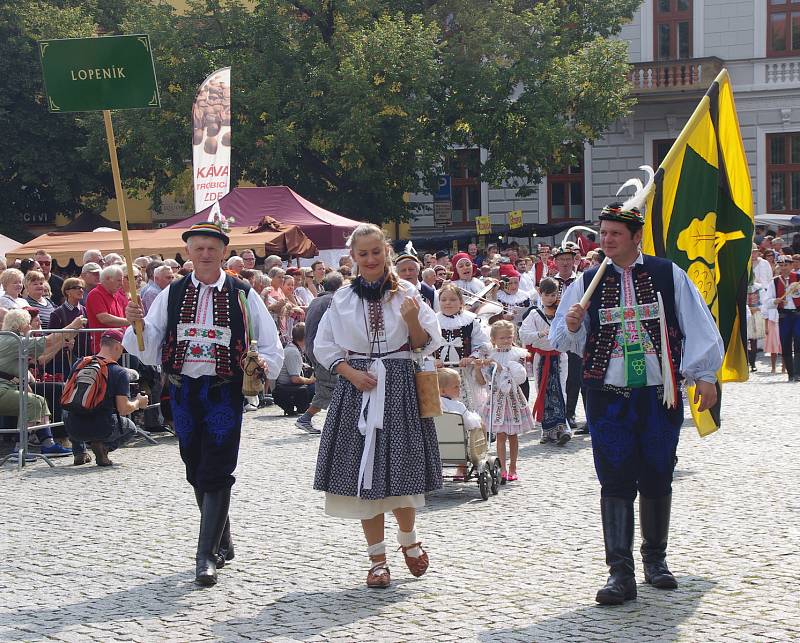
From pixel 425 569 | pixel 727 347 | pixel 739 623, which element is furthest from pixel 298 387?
pixel 739 623

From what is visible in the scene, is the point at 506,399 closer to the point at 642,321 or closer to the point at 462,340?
the point at 462,340

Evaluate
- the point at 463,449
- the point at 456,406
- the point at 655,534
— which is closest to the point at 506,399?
the point at 456,406

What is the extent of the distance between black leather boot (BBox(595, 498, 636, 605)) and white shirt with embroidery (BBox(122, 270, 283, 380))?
1.78 meters

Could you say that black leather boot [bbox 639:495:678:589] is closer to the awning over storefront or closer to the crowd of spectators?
the crowd of spectators

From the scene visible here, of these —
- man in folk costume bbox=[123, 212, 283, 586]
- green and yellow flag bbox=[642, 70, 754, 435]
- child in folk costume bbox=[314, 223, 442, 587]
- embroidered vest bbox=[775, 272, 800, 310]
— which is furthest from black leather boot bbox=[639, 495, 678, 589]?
embroidered vest bbox=[775, 272, 800, 310]

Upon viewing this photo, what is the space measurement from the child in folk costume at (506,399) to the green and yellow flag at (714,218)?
2181mm

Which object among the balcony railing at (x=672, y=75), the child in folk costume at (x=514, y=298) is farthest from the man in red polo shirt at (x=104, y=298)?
the balcony railing at (x=672, y=75)

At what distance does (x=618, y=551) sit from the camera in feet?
19.8

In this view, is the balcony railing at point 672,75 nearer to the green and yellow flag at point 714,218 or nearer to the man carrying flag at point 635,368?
the green and yellow flag at point 714,218

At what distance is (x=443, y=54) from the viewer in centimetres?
3152

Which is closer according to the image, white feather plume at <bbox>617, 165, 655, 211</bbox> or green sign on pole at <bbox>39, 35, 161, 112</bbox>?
white feather plume at <bbox>617, 165, 655, 211</bbox>

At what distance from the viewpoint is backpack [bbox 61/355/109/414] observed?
11047 millimetres

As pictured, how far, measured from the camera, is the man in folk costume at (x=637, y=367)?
616 centimetres

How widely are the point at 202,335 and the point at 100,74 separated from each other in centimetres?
173
